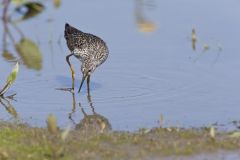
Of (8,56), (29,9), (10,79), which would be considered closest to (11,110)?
(10,79)

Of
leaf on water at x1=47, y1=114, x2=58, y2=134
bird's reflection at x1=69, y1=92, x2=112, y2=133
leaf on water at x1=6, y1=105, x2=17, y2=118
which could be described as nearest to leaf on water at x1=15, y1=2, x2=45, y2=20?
leaf on water at x1=6, y1=105, x2=17, y2=118

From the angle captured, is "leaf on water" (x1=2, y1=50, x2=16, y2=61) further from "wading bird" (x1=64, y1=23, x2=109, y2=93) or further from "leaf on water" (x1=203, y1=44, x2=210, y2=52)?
"leaf on water" (x1=203, y1=44, x2=210, y2=52)

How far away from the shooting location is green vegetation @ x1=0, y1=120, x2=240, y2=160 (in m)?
7.34

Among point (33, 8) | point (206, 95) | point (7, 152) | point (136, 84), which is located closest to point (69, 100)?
point (136, 84)

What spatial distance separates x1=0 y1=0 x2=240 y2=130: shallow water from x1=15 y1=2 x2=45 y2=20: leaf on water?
169 mm

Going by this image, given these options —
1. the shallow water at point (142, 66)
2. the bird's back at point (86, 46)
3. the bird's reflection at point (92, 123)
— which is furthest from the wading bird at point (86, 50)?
the bird's reflection at point (92, 123)

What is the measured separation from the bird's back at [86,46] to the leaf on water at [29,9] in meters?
3.25

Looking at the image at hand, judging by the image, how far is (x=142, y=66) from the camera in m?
11.2

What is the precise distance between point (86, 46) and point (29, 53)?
1522 mm

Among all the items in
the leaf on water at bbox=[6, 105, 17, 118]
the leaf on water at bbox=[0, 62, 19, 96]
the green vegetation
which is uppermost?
the leaf on water at bbox=[0, 62, 19, 96]

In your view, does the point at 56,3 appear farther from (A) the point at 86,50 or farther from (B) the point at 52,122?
(B) the point at 52,122

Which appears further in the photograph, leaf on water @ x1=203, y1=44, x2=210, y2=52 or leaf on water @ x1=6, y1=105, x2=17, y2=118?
leaf on water @ x1=203, y1=44, x2=210, y2=52

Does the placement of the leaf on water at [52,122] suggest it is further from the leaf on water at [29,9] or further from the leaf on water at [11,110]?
the leaf on water at [29,9]

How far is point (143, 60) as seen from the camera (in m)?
11.4
